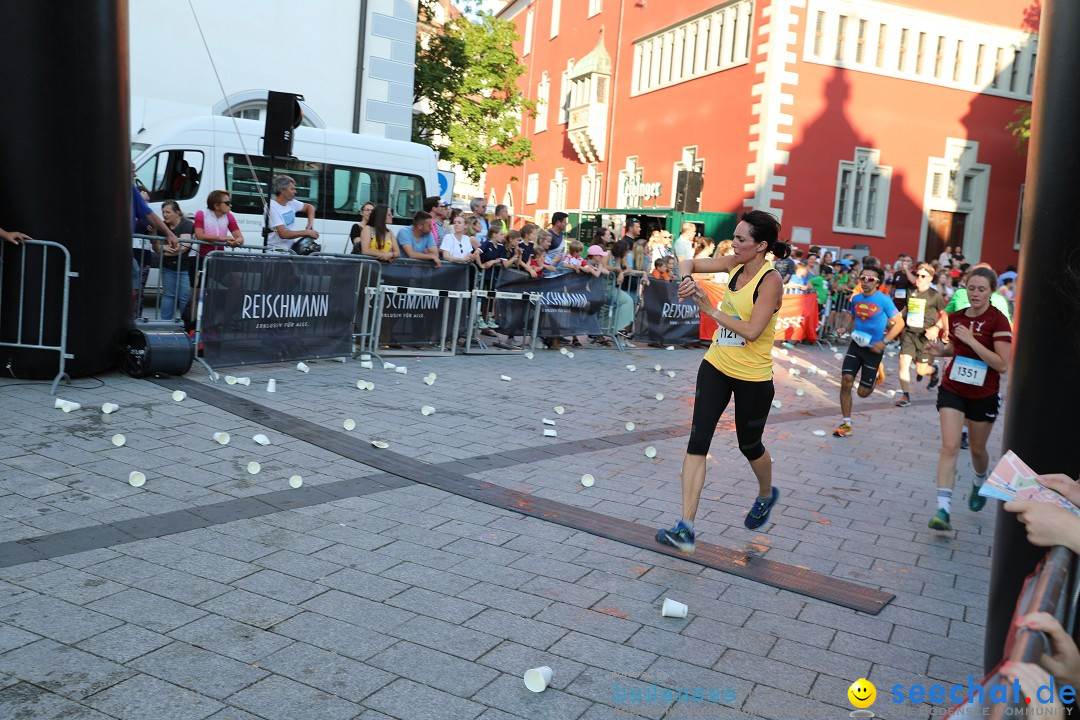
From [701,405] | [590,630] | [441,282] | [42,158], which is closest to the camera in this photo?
[590,630]

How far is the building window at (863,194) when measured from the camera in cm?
2898

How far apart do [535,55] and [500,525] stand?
48043 mm

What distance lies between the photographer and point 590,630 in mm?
4141

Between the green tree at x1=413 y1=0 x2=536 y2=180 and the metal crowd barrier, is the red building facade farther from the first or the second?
the metal crowd barrier

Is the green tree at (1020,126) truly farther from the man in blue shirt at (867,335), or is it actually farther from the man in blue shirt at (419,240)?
the man in blue shirt at (419,240)

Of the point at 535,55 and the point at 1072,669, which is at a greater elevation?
the point at 535,55

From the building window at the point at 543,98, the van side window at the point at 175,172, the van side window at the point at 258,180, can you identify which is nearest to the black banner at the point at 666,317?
the van side window at the point at 258,180


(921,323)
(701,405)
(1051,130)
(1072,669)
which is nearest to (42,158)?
(701,405)

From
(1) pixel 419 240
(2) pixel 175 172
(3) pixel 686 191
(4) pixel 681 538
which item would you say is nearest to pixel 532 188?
(3) pixel 686 191

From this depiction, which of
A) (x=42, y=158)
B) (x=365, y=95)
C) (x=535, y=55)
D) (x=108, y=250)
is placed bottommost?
(x=108, y=250)

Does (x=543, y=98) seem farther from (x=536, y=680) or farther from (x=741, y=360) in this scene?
(x=536, y=680)

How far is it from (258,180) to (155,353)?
7825 millimetres

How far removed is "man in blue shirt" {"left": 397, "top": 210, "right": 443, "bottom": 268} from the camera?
488 inches

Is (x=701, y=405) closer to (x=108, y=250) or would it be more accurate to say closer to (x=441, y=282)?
(x=108, y=250)
